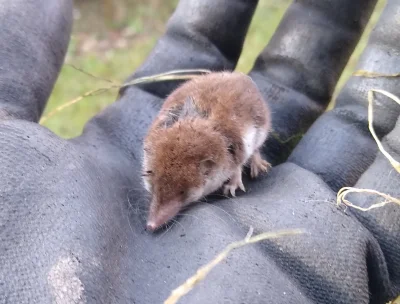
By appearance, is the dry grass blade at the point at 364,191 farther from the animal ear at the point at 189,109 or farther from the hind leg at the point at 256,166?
the animal ear at the point at 189,109

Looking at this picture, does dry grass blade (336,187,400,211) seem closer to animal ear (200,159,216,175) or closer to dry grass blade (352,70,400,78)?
animal ear (200,159,216,175)

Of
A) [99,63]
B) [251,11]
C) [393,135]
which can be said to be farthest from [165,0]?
[393,135]

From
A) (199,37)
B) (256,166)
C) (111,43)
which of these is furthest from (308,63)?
(111,43)

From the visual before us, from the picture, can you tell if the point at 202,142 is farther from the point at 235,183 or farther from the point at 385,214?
the point at 385,214

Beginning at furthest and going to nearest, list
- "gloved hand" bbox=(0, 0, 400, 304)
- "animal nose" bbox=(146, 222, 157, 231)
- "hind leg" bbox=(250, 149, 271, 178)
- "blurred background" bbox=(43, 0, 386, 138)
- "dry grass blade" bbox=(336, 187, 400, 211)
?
1. "blurred background" bbox=(43, 0, 386, 138)
2. "hind leg" bbox=(250, 149, 271, 178)
3. "animal nose" bbox=(146, 222, 157, 231)
4. "dry grass blade" bbox=(336, 187, 400, 211)
5. "gloved hand" bbox=(0, 0, 400, 304)

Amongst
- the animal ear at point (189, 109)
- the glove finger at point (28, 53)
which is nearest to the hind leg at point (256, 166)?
the animal ear at point (189, 109)

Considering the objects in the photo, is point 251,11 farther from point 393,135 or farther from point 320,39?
point 393,135

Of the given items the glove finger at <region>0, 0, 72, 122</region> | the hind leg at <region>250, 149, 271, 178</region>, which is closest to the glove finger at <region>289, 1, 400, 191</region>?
the hind leg at <region>250, 149, 271, 178</region>
